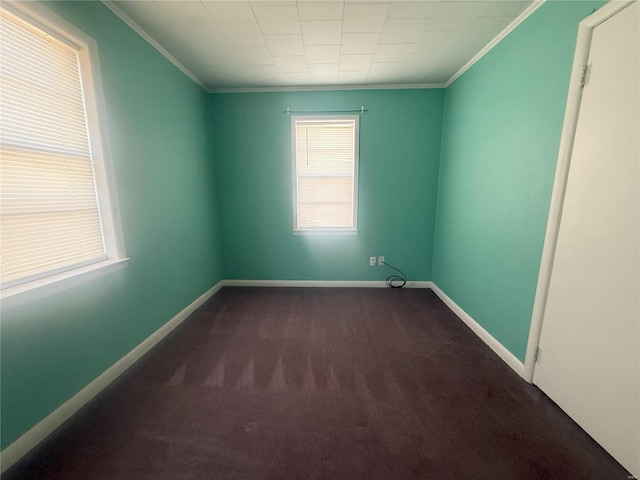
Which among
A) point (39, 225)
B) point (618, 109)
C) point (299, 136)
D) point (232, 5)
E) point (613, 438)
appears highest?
point (232, 5)

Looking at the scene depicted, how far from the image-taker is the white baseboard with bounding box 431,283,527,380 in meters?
1.77

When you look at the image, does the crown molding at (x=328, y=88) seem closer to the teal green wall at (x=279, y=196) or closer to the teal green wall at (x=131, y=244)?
the teal green wall at (x=279, y=196)

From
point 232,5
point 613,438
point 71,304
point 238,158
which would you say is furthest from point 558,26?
point 71,304

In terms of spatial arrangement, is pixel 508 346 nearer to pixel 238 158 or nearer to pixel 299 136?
pixel 299 136

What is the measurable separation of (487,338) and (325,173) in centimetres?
243

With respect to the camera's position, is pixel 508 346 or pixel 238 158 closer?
pixel 508 346

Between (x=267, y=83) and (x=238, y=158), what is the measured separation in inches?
36.8

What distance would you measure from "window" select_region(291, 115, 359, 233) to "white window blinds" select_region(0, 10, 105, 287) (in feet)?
6.59

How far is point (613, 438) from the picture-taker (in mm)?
1178

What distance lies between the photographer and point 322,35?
193 centimetres

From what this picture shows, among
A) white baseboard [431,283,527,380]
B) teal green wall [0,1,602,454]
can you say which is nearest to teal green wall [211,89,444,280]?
teal green wall [0,1,602,454]

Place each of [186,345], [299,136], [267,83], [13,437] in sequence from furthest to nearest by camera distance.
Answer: [299,136] → [267,83] → [186,345] → [13,437]

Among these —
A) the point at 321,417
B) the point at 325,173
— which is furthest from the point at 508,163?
the point at 321,417

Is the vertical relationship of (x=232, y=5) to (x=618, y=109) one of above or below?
above
